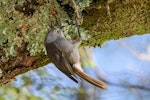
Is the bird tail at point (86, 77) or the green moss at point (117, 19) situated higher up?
the green moss at point (117, 19)

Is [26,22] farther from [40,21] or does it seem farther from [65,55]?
[65,55]

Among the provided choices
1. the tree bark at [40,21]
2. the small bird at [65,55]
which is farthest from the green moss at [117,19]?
the small bird at [65,55]

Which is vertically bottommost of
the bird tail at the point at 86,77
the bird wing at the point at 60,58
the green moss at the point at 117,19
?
the bird tail at the point at 86,77

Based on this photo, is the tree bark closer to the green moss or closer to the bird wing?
the green moss

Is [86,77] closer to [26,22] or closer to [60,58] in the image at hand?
[60,58]

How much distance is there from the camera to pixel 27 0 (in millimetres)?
856

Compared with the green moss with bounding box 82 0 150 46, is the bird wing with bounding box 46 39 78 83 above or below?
below

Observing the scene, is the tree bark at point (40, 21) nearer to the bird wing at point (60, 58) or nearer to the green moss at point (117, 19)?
the green moss at point (117, 19)

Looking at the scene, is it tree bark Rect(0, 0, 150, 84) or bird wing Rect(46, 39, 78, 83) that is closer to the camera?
bird wing Rect(46, 39, 78, 83)

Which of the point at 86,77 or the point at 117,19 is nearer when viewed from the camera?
the point at 86,77

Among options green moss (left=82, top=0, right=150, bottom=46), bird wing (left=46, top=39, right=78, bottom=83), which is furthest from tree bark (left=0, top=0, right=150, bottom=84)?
bird wing (left=46, top=39, right=78, bottom=83)

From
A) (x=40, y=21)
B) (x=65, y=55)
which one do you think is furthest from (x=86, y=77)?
(x=40, y=21)

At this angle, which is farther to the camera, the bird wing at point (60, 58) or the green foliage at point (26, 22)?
Answer: the green foliage at point (26, 22)

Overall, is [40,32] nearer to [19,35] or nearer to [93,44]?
[19,35]
